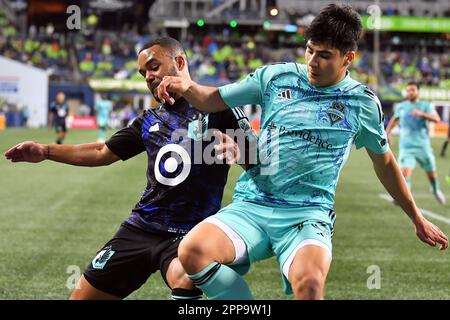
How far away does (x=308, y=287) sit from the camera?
3.81 m

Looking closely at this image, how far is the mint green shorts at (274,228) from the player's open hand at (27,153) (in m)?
1.34

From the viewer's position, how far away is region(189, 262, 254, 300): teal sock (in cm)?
399

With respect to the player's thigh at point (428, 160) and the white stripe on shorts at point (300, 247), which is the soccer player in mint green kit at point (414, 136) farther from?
the white stripe on shorts at point (300, 247)

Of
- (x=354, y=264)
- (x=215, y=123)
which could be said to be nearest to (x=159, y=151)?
(x=215, y=123)

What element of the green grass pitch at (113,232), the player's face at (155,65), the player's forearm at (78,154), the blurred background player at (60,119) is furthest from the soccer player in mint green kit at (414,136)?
the blurred background player at (60,119)

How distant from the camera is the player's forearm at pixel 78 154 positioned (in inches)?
202

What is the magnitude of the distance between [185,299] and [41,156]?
135cm

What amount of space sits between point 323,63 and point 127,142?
153 cm

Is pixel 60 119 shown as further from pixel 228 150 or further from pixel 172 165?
pixel 228 150

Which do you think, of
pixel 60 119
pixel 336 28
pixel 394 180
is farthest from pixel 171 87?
pixel 60 119

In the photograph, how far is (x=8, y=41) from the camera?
190 ft

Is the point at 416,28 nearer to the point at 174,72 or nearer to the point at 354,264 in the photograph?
the point at 354,264

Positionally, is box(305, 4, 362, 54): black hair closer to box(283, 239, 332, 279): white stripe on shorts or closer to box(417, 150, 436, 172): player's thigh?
box(283, 239, 332, 279): white stripe on shorts

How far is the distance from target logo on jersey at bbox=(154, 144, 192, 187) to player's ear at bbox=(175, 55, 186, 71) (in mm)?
476
